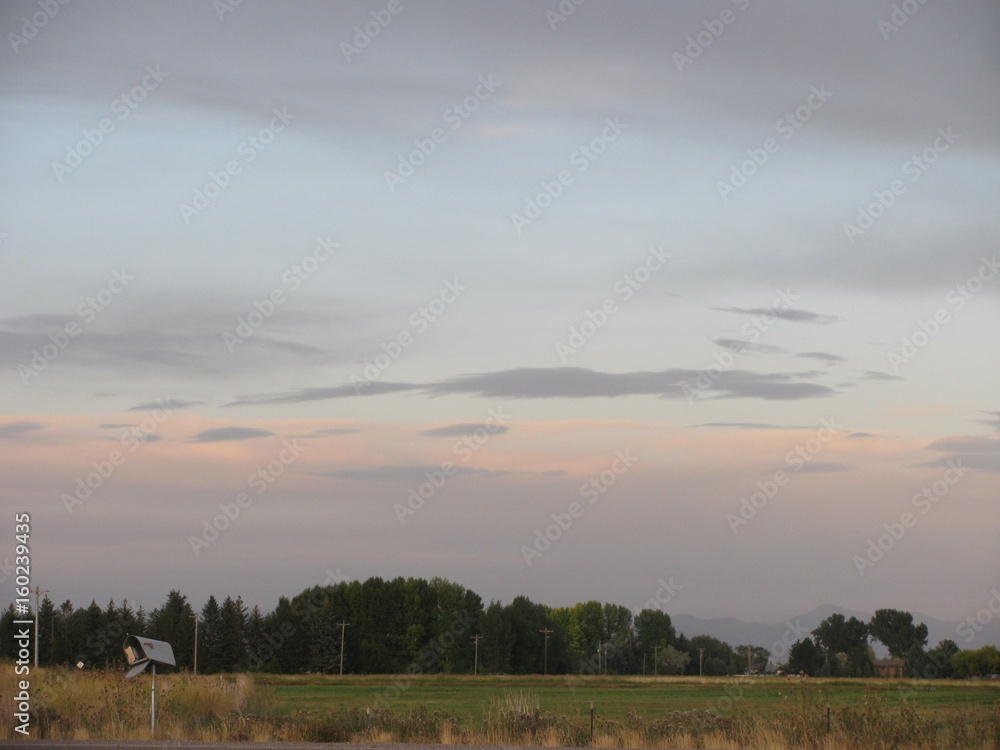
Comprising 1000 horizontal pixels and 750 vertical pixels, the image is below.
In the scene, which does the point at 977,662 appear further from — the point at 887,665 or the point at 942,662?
the point at 887,665

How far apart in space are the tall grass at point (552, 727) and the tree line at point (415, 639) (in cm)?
5384

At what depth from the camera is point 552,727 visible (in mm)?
18891

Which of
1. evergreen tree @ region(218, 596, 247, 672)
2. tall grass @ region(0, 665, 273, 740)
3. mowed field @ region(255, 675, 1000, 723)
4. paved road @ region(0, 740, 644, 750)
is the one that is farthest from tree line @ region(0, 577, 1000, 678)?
paved road @ region(0, 740, 644, 750)

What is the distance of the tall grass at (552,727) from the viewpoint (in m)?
17.2

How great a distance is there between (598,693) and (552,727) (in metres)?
44.5

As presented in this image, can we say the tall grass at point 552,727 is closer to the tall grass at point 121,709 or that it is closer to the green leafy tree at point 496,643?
the tall grass at point 121,709

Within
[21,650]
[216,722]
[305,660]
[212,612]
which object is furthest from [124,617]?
[21,650]

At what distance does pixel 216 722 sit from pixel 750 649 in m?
117

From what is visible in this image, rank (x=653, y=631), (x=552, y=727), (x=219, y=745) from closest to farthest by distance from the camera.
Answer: (x=219, y=745) → (x=552, y=727) → (x=653, y=631)

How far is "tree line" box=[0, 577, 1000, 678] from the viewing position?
92.2 metres

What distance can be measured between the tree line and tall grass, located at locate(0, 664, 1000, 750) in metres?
53.8

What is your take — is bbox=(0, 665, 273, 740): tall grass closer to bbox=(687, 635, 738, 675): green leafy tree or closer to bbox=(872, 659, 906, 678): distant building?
bbox=(872, 659, 906, 678): distant building

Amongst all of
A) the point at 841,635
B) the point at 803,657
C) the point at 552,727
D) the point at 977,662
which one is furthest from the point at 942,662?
the point at 552,727

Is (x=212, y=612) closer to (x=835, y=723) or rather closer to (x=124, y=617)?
(x=124, y=617)
